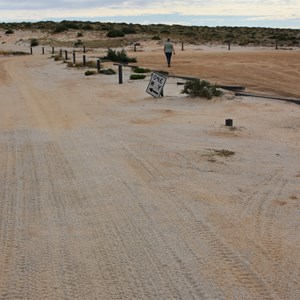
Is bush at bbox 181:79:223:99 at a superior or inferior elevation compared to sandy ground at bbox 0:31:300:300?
superior

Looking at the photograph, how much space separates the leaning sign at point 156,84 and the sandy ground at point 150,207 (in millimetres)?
2842

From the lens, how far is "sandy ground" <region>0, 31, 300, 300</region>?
4.61m

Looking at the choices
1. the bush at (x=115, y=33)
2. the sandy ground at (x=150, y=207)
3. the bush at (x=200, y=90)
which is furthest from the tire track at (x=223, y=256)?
the bush at (x=115, y=33)

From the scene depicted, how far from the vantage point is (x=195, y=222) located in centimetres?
587

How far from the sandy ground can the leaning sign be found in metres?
2.84

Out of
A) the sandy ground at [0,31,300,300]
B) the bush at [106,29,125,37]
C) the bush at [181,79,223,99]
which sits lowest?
the sandy ground at [0,31,300,300]

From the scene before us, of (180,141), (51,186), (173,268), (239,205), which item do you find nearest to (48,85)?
(180,141)

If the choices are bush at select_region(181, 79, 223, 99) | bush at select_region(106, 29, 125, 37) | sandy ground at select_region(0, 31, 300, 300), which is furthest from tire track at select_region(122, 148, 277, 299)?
bush at select_region(106, 29, 125, 37)

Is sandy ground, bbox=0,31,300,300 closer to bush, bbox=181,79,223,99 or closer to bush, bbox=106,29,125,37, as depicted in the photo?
bush, bbox=181,79,223,99

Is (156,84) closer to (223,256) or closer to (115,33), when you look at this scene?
(223,256)

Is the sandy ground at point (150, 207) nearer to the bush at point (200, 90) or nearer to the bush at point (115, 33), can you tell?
the bush at point (200, 90)

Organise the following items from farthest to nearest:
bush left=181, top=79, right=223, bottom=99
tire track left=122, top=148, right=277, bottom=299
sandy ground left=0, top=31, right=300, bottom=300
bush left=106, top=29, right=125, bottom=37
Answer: bush left=106, top=29, right=125, bottom=37, bush left=181, top=79, right=223, bottom=99, sandy ground left=0, top=31, right=300, bottom=300, tire track left=122, top=148, right=277, bottom=299

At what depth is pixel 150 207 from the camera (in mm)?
6367

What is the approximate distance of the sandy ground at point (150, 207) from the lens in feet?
15.1
